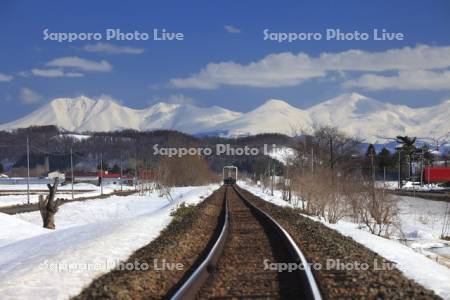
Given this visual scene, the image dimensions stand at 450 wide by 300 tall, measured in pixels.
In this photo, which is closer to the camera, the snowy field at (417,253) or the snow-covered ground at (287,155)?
the snowy field at (417,253)

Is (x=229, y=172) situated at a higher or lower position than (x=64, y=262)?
higher


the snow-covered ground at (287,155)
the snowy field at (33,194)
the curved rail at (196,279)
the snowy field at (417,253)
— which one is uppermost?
the snow-covered ground at (287,155)

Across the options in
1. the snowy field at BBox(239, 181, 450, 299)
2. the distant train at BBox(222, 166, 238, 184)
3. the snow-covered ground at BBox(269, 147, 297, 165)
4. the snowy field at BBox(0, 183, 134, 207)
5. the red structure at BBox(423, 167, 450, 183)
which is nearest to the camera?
the snowy field at BBox(239, 181, 450, 299)

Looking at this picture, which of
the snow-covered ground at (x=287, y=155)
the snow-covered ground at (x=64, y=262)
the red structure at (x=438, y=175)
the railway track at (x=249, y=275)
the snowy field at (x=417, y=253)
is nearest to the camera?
the railway track at (x=249, y=275)

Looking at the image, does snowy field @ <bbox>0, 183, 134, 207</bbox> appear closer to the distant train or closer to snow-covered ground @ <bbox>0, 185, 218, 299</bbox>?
snow-covered ground @ <bbox>0, 185, 218, 299</bbox>

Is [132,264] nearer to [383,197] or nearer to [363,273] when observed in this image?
[363,273]

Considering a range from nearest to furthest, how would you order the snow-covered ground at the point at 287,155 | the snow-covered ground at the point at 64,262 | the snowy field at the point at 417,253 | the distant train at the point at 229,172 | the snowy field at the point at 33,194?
1. the snow-covered ground at the point at 64,262
2. the snowy field at the point at 417,253
3. the snowy field at the point at 33,194
4. the snow-covered ground at the point at 287,155
5. the distant train at the point at 229,172

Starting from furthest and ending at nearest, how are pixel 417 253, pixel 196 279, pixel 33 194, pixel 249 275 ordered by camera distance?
1. pixel 33 194
2. pixel 417 253
3. pixel 249 275
4. pixel 196 279

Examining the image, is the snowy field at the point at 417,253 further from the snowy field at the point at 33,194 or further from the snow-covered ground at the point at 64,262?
the snowy field at the point at 33,194

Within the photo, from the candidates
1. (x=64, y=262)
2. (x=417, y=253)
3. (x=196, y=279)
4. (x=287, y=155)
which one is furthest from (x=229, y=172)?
(x=196, y=279)

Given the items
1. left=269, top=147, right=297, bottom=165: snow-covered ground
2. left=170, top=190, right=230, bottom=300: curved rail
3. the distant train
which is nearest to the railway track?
left=170, top=190, right=230, bottom=300: curved rail

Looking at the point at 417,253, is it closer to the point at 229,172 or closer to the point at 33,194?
the point at 33,194

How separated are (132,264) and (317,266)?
347 cm

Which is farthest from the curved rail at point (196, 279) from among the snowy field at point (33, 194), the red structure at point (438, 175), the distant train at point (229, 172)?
the distant train at point (229, 172)
